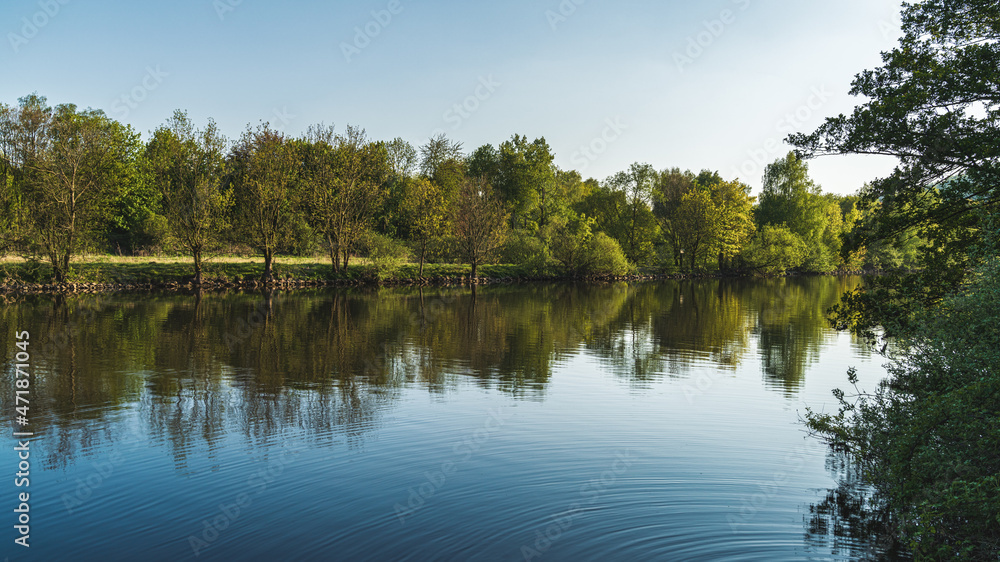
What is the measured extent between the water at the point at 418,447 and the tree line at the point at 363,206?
596cm

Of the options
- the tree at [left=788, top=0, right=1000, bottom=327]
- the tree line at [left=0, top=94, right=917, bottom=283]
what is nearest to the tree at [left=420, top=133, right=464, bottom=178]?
the tree line at [left=0, top=94, right=917, bottom=283]

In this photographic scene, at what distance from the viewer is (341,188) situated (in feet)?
176

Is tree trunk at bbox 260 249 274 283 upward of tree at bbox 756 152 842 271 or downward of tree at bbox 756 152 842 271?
downward

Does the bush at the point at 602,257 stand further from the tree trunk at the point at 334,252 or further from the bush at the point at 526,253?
the tree trunk at the point at 334,252

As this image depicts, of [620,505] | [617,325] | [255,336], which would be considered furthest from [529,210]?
[620,505]

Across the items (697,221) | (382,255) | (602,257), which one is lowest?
(382,255)

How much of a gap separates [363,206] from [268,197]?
850cm

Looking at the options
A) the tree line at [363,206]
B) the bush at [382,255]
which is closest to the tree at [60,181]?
the tree line at [363,206]

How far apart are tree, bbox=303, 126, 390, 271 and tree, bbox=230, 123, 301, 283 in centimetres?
171

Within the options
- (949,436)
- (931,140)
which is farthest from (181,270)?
(949,436)

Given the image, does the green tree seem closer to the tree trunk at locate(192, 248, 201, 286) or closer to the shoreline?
the shoreline

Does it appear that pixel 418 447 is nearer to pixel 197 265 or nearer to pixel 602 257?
pixel 197 265

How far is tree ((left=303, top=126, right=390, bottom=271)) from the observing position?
5331 centimetres

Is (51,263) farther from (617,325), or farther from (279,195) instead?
(617,325)
